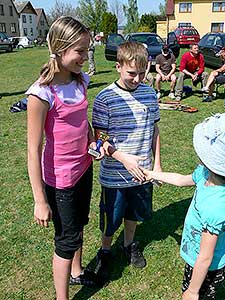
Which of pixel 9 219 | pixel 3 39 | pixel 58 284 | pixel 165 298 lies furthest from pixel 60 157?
pixel 3 39

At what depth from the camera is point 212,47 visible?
12.6 metres

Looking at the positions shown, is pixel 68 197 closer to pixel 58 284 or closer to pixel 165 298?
pixel 58 284

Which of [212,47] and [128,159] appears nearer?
[128,159]

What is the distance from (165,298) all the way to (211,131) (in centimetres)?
143

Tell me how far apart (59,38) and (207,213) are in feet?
3.43

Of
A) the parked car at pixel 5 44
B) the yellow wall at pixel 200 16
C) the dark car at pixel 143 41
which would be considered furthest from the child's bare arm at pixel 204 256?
the yellow wall at pixel 200 16

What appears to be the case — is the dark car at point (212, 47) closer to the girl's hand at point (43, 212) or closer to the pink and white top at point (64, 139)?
the pink and white top at point (64, 139)

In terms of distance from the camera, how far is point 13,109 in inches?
288

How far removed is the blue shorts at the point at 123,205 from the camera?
2.33 m

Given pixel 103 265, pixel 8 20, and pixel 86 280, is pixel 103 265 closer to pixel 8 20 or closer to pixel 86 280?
pixel 86 280

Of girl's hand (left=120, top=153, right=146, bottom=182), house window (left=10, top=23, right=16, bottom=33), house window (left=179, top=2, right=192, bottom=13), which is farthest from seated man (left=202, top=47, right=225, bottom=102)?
house window (left=10, top=23, right=16, bottom=33)

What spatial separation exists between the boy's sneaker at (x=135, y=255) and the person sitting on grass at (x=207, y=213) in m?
0.84

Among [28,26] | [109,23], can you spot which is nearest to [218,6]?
[109,23]

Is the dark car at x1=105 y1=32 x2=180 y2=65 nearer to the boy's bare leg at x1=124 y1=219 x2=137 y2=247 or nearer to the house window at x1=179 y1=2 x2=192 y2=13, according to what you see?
the boy's bare leg at x1=124 y1=219 x2=137 y2=247
